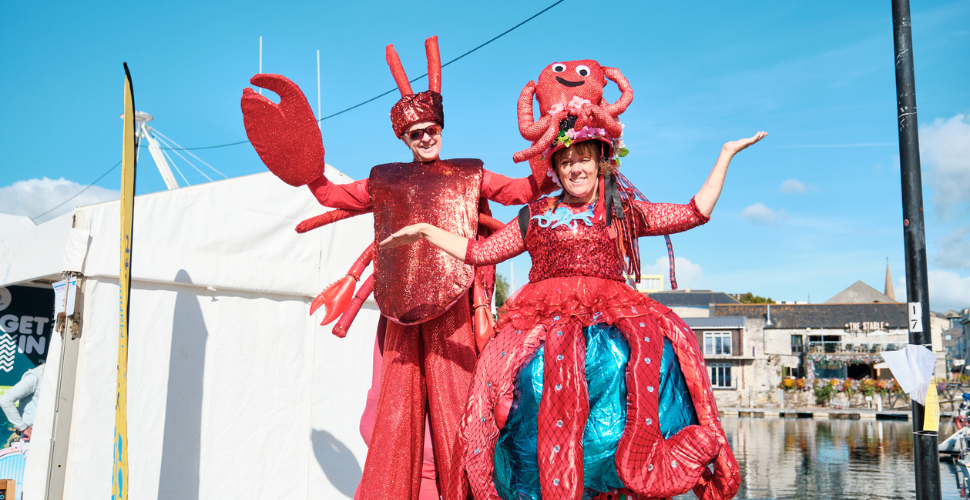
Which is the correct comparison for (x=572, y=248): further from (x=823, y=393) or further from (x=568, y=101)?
(x=823, y=393)

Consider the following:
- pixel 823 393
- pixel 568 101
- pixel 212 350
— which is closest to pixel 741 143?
pixel 568 101

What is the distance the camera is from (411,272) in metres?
3.22

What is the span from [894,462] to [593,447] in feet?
46.1

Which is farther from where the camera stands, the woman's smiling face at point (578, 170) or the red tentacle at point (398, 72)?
the red tentacle at point (398, 72)

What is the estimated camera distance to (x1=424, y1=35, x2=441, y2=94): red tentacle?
3.68 metres

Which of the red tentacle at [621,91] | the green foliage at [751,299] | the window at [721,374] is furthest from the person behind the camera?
the green foliage at [751,299]

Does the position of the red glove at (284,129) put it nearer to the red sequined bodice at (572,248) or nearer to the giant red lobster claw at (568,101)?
the giant red lobster claw at (568,101)

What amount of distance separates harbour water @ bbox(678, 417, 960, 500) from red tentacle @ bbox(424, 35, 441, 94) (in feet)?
20.9

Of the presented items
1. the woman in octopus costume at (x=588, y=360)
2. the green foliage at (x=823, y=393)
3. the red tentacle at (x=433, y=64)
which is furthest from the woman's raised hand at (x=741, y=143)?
the green foliage at (x=823, y=393)

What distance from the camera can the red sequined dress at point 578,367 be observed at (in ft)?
7.41

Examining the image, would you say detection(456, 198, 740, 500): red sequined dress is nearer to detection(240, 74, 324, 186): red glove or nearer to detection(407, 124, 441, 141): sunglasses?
detection(407, 124, 441, 141): sunglasses

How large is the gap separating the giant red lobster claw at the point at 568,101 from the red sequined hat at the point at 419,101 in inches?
28.2

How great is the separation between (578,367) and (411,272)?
1087 millimetres

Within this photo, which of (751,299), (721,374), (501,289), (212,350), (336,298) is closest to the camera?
(336,298)
